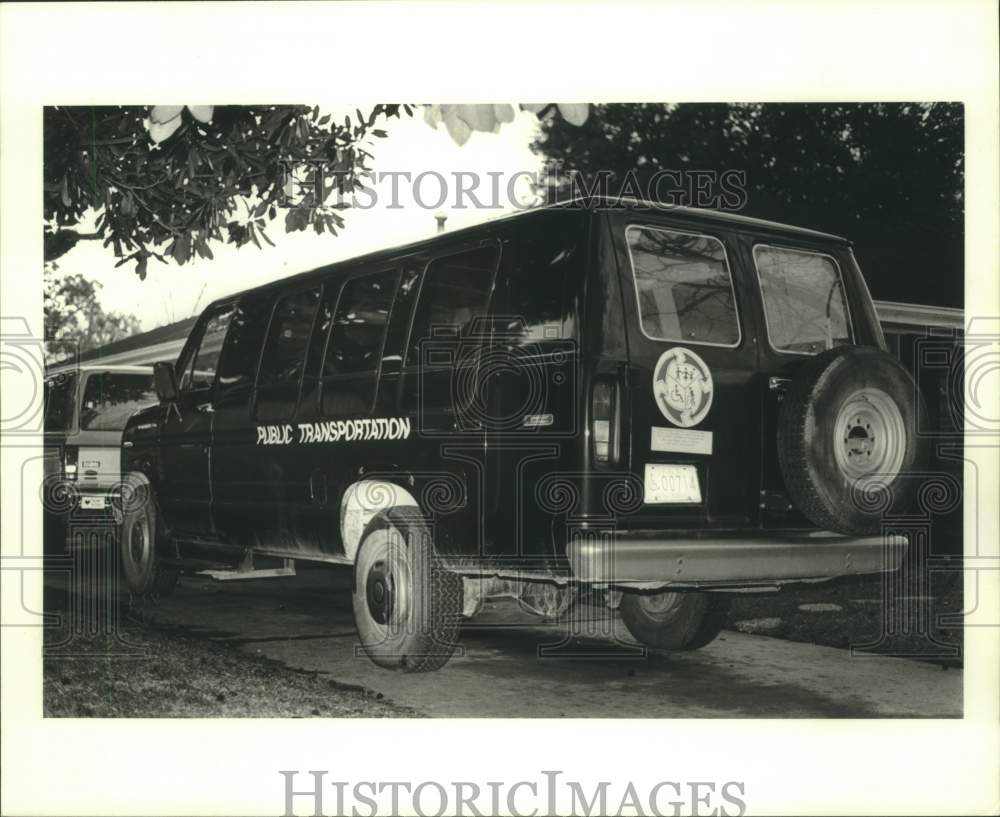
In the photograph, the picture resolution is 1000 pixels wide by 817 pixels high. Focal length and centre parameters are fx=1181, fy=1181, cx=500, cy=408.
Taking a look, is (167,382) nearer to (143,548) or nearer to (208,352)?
(208,352)

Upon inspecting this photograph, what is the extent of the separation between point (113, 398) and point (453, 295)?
3954 mm

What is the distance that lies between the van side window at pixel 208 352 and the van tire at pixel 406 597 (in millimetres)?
2188

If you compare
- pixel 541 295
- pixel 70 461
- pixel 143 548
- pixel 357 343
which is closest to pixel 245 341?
pixel 70 461

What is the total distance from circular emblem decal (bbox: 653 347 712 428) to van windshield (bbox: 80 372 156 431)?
3.93 metres

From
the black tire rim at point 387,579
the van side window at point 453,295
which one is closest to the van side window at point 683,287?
the van side window at point 453,295

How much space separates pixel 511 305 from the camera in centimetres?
516

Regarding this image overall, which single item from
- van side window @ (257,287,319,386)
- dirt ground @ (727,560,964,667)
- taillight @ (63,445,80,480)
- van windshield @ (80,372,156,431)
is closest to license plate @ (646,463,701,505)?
dirt ground @ (727,560,964,667)

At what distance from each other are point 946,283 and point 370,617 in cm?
340

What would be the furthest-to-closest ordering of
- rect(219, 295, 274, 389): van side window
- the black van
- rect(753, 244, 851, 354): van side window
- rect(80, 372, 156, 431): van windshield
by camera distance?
rect(80, 372, 156, 431): van windshield → rect(219, 295, 274, 389): van side window → rect(753, 244, 851, 354): van side window → the black van

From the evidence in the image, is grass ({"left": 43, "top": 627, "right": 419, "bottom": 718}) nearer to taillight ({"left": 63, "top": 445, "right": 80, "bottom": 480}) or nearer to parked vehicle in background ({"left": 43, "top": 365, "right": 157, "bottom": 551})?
parked vehicle in background ({"left": 43, "top": 365, "right": 157, "bottom": 551})

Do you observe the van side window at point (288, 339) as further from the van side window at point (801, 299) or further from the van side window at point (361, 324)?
the van side window at point (801, 299)

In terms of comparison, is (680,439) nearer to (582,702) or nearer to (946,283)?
(582,702)

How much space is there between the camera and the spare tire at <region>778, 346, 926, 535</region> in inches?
195

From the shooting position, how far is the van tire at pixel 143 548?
784cm
